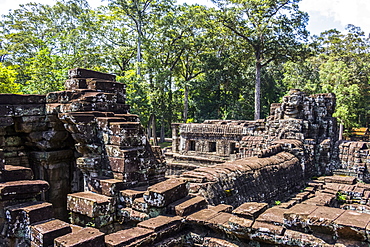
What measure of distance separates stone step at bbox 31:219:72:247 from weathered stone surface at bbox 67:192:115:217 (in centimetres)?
72

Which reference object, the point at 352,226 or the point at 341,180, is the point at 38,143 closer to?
the point at 352,226

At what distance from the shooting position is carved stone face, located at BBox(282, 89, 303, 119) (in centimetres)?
1093

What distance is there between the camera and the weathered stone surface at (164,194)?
160 inches

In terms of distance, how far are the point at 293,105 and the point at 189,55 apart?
21.9 metres

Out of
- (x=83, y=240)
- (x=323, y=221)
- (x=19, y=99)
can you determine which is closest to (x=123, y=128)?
(x=83, y=240)

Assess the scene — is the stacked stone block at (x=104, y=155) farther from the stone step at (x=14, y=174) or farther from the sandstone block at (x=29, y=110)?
the stone step at (x=14, y=174)

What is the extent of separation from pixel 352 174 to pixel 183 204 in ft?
26.5

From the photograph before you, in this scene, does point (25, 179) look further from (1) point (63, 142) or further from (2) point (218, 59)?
(2) point (218, 59)

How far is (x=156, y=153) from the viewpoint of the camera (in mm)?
5820

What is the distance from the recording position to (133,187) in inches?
203

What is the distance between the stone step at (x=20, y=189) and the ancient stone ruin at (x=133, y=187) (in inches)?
0.6

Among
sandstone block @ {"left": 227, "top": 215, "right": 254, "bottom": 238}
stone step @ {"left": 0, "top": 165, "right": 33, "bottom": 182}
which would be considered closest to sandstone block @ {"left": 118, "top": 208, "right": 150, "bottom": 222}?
sandstone block @ {"left": 227, "top": 215, "right": 254, "bottom": 238}

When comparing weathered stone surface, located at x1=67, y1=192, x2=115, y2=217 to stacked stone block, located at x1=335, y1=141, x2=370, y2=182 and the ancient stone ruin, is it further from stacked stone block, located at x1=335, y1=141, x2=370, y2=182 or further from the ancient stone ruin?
stacked stone block, located at x1=335, y1=141, x2=370, y2=182

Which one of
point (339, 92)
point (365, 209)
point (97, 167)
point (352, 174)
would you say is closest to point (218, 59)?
point (339, 92)
